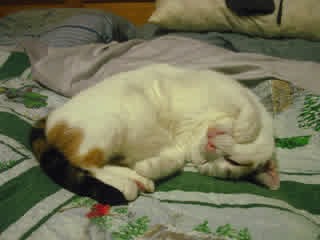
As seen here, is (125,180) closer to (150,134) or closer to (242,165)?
(150,134)

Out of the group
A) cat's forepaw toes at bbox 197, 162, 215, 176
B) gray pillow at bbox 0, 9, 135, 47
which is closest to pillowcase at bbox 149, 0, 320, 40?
gray pillow at bbox 0, 9, 135, 47

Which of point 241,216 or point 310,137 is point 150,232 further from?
point 310,137

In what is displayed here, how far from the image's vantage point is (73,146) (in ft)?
2.25

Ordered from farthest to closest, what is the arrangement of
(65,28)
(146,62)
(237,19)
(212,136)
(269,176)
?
1. (65,28)
2. (237,19)
3. (146,62)
4. (212,136)
5. (269,176)

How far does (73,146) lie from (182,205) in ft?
1.15

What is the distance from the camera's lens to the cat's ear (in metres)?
0.71

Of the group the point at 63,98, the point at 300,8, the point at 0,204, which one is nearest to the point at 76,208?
the point at 0,204

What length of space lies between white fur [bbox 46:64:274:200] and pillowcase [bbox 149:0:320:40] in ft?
2.55

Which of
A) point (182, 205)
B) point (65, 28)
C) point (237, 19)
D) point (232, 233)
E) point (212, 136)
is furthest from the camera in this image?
Result: point (65, 28)

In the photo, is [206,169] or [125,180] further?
[206,169]

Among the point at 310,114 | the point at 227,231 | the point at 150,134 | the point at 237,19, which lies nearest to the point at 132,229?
the point at 227,231

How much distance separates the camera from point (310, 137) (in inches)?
32.6

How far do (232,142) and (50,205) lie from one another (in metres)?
0.57

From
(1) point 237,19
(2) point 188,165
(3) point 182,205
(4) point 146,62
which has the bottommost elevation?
(2) point 188,165
